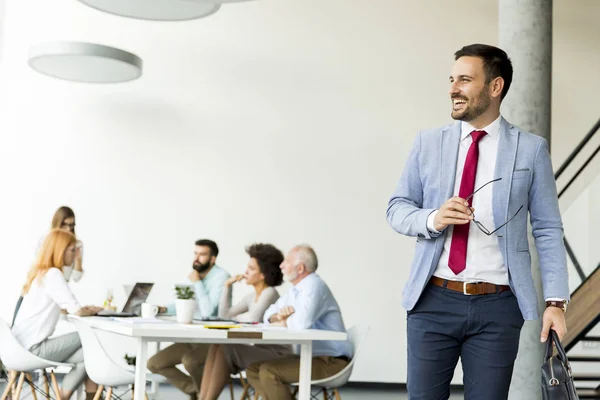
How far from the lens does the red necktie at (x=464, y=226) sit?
2.39m

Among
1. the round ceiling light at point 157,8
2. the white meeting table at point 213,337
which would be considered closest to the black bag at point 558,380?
the white meeting table at point 213,337

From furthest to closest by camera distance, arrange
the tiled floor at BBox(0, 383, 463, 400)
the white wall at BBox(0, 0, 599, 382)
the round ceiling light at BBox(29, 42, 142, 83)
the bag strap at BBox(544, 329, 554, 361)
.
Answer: the white wall at BBox(0, 0, 599, 382) < the tiled floor at BBox(0, 383, 463, 400) < the round ceiling light at BBox(29, 42, 142, 83) < the bag strap at BBox(544, 329, 554, 361)

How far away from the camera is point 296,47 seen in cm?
884

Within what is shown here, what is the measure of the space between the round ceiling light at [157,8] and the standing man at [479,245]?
3.59 m

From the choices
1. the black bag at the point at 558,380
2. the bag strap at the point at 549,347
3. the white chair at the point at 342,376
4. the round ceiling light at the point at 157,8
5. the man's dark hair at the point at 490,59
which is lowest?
the white chair at the point at 342,376

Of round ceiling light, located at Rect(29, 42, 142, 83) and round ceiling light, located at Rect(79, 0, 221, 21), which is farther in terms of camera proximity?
round ceiling light, located at Rect(29, 42, 142, 83)

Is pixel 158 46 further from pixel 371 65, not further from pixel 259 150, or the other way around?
pixel 371 65

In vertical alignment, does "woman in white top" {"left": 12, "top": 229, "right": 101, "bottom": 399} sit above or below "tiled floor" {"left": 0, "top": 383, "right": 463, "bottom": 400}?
above

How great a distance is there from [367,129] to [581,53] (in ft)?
8.59

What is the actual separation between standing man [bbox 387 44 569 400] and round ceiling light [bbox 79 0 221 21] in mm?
3593

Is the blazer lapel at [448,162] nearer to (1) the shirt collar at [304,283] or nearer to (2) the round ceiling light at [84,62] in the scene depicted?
(1) the shirt collar at [304,283]

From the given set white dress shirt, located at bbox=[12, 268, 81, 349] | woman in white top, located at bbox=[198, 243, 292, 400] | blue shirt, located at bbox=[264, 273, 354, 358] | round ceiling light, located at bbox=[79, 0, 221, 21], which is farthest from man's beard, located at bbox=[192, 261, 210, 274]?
round ceiling light, located at bbox=[79, 0, 221, 21]

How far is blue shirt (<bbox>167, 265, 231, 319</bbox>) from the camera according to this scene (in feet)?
22.3

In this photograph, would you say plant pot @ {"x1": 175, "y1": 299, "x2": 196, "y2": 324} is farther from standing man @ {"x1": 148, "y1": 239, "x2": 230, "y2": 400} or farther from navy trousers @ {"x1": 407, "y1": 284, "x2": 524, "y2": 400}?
navy trousers @ {"x1": 407, "y1": 284, "x2": 524, "y2": 400}
